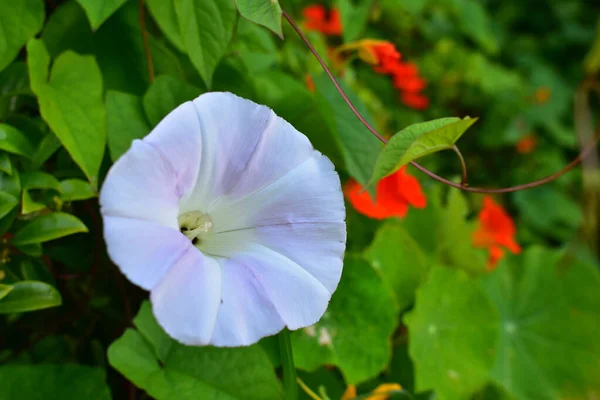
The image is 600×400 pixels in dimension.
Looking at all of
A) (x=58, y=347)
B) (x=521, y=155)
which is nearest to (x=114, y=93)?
(x=58, y=347)

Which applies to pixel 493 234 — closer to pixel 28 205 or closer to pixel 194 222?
pixel 194 222

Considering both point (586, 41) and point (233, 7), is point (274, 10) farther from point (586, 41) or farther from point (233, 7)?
point (586, 41)

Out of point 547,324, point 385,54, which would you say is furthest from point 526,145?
point 385,54

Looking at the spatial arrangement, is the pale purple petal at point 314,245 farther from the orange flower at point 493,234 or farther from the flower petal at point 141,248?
the orange flower at point 493,234

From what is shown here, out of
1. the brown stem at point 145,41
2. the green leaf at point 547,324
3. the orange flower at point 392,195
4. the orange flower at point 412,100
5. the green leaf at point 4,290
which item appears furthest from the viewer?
the orange flower at point 412,100

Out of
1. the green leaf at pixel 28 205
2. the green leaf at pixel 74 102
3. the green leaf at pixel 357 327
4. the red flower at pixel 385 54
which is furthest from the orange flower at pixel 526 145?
the green leaf at pixel 28 205

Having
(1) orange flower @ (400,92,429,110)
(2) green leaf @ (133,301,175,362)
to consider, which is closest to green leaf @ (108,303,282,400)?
(2) green leaf @ (133,301,175,362)

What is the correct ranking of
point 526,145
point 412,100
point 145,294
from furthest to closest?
point 526,145, point 412,100, point 145,294
